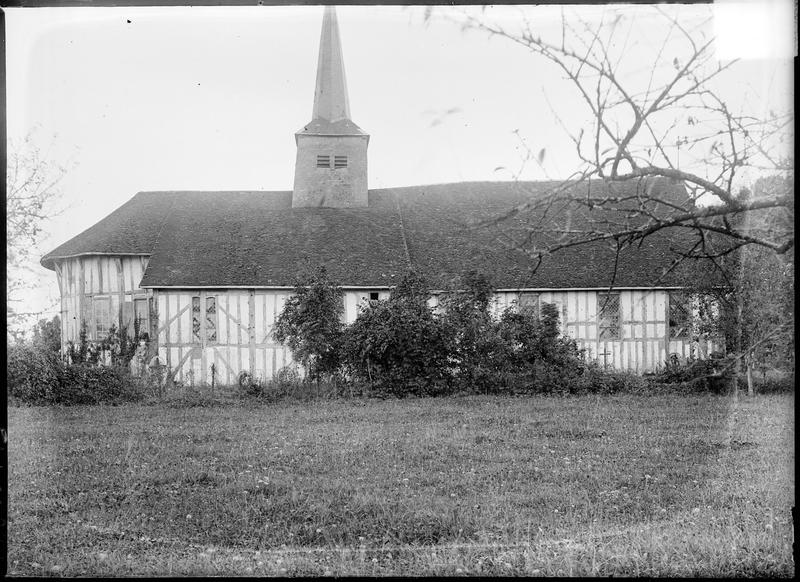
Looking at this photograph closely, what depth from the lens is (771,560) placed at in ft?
10.2

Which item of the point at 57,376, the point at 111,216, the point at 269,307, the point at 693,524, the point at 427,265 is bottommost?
the point at 693,524

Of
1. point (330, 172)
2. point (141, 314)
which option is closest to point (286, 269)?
point (330, 172)

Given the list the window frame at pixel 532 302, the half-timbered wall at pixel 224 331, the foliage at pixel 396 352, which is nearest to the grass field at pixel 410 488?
the foliage at pixel 396 352

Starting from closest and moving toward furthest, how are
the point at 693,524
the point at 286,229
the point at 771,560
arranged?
the point at 771,560 < the point at 693,524 < the point at 286,229

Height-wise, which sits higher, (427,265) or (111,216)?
(111,216)

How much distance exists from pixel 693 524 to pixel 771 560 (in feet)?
2.05

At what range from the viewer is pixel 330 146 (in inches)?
213

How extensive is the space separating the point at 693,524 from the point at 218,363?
4.34m

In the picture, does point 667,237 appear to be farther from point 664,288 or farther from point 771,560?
point 771,560

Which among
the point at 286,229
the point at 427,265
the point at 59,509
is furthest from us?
the point at 427,265

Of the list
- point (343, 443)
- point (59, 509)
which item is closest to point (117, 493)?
point (59, 509)

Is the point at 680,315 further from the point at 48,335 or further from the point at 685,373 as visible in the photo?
the point at 48,335

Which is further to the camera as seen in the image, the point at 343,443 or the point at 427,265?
the point at 427,265

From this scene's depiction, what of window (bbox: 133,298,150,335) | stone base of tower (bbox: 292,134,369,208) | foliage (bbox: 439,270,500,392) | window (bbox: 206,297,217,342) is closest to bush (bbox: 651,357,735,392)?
foliage (bbox: 439,270,500,392)
